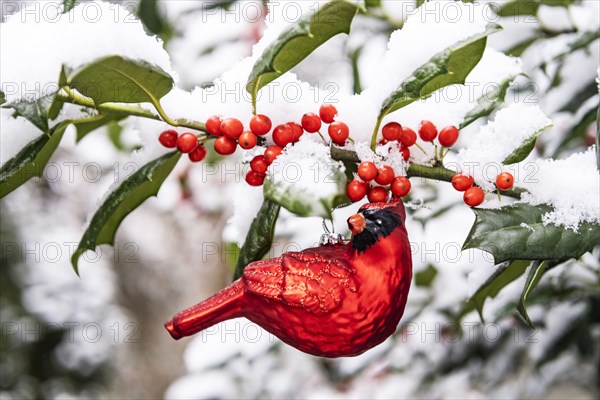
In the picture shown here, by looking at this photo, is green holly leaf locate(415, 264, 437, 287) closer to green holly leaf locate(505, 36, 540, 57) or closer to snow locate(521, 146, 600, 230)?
green holly leaf locate(505, 36, 540, 57)

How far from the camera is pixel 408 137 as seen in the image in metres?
0.59

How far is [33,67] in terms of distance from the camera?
1.73ft

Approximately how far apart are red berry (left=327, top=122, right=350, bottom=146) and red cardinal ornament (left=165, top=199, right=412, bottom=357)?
69 mm

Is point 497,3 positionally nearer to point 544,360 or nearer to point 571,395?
point 544,360

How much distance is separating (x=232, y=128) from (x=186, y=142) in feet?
0.18

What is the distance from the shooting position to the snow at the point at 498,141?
24.6 inches

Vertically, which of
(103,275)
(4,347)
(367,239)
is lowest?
(4,347)

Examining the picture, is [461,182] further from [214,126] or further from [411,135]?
[214,126]

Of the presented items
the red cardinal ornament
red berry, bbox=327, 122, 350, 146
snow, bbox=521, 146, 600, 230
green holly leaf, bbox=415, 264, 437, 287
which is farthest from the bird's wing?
green holly leaf, bbox=415, 264, 437, 287

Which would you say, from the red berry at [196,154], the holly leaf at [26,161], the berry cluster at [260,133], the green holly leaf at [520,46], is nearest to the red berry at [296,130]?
the berry cluster at [260,133]

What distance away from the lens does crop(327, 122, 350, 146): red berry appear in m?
0.57

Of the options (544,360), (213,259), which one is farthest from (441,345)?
(213,259)

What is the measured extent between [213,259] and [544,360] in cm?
140

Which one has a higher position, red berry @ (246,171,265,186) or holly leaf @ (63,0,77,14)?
holly leaf @ (63,0,77,14)
